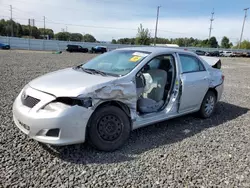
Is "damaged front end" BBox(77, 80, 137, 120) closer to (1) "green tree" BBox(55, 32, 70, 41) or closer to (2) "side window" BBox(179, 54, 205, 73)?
(2) "side window" BBox(179, 54, 205, 73)

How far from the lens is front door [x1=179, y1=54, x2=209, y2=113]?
13.3ft

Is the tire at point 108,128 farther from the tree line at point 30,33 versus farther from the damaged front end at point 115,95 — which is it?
the tree line at point 30,33

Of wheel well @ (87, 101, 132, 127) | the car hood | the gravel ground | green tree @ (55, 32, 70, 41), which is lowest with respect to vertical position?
the gravel ground

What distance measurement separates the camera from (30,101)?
289 centimetres

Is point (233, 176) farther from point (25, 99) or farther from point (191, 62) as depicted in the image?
point (25, 99)

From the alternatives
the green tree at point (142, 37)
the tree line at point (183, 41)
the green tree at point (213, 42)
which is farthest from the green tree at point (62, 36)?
the green tree at point (213, 42)

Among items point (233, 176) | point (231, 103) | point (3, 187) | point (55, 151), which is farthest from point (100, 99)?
point (231, 103)

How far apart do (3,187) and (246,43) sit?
308ft

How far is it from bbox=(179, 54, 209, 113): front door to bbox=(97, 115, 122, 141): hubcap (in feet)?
4.90

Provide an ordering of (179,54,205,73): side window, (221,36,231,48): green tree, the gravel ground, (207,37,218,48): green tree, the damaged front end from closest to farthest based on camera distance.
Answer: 1. the gravel ground
2. the damaged front end
3. (179,54,205,73): side window
4. (207,37,218,48): green tree
5. (221,36,231,48): green tree

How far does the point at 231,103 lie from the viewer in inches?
248

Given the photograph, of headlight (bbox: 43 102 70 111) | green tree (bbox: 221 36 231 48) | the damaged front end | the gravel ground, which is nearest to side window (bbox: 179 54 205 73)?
the gravel ground

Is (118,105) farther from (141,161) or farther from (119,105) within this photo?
(141,161)

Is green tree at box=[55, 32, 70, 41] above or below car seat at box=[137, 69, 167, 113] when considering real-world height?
above
